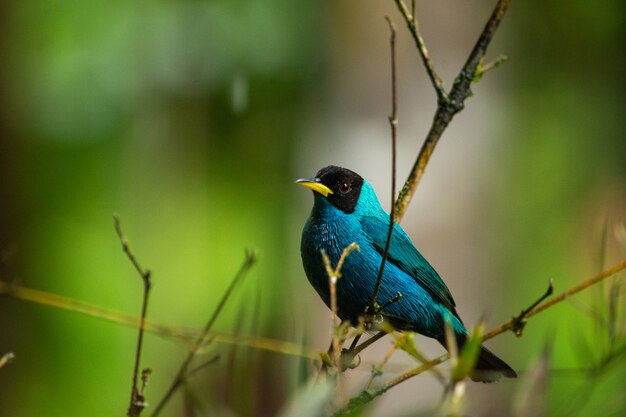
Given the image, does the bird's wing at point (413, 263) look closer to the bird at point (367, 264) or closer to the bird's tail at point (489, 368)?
the bird at point (367, 264)

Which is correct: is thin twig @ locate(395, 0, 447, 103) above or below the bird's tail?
above

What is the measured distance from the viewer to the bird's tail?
7.41 feet

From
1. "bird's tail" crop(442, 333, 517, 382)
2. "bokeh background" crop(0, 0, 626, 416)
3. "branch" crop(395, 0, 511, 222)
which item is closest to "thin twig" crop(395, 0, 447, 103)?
"branch" crop(395, 0, 511, 222)

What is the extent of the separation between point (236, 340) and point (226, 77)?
7786mm

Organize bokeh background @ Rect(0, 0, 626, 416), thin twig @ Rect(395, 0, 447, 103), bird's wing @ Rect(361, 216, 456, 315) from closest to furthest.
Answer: thin twig @ Rect(395, 0, 447, 103) → bird's wing @ Rect(361, 216, 456, 315) → bokeh background @ Rect(0, 0, 626, 416)

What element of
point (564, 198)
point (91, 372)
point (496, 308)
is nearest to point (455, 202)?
point (496, 308)

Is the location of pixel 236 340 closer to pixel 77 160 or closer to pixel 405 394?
pixel 405 394

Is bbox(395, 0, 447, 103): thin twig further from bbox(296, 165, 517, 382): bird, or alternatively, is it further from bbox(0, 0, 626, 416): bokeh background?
bbox(0, 0, 626, 416): bokeh background

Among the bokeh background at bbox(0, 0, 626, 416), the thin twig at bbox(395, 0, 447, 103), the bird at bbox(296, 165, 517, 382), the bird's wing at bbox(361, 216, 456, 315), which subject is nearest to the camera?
the thin twig at bbox(395, 0, 447, 103)

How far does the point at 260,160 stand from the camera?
9273 millimetres

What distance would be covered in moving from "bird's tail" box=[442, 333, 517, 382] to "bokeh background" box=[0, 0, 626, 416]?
2.59 m

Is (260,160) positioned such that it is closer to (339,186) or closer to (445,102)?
(339,186)

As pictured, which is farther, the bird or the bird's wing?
the bird's wing

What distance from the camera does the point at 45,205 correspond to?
7551 millimetres
